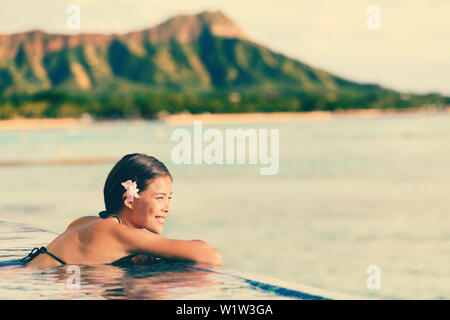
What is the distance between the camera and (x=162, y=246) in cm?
733

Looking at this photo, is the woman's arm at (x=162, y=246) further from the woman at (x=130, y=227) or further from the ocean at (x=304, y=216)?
the ocean at (x=304, y=216)

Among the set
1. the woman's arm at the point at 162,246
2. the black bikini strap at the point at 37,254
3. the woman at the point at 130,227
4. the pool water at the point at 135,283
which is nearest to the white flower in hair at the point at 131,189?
the woman at the point at 130,227

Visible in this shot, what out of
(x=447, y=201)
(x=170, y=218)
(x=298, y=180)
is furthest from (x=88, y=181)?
(x=447, y=201)

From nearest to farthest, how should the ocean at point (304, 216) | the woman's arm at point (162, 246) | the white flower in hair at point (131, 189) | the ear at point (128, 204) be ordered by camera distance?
the white flower in hair at point (131, 189) → the ear at point (128, 204) → the woman's arm at point (162, 246) → the ocean at point (304, 216)

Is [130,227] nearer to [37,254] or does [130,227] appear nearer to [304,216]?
[37,254]

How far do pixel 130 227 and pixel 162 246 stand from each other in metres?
0.36

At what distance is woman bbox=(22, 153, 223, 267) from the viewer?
690 centimetres

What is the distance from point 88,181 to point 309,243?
2036cm

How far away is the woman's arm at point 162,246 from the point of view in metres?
7.10

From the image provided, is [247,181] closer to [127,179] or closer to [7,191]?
[7,191]

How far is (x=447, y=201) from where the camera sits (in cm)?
3278

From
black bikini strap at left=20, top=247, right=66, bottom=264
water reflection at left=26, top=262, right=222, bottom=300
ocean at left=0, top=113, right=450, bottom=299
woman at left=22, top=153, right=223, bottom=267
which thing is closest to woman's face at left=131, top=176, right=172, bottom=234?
woman at left=22, top=153, right=223, bottom=267

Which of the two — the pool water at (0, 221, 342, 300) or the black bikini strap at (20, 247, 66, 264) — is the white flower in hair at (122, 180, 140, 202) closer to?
the pool water at (0, 221, 342, 300)
